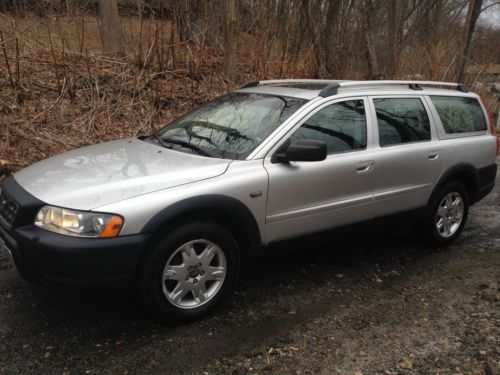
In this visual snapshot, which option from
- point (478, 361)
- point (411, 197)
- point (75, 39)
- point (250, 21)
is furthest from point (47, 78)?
point (478, 361)

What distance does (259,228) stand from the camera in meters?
3.36

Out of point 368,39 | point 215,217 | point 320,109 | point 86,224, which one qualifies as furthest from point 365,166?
point 368,39

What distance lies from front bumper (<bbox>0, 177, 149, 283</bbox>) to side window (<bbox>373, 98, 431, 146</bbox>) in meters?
2.39

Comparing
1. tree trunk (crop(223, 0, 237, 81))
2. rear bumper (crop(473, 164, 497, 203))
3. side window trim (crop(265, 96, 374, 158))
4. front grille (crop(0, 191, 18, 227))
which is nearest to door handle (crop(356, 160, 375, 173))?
side window trim (crop(265, 96, 374, 158))

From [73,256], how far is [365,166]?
2400mm

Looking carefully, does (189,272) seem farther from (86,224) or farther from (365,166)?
(365,166)

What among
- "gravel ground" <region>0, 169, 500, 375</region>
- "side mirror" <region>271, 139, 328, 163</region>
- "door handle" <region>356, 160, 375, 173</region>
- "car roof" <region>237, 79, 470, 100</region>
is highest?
"car roof" <region>237, 79, 470, 100</region>

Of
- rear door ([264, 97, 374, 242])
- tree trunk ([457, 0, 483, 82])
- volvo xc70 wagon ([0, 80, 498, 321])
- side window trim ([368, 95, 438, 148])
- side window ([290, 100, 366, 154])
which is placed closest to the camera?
volvo xc70 wagon ([0, 80, 498, 321])

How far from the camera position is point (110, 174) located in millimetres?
3096

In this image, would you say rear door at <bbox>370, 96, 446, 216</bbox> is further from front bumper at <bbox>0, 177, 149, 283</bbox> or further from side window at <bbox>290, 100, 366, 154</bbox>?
front bumper at <bbox>0, 177, 149, 283</bbox>

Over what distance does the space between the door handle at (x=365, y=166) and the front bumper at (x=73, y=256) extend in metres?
1.90

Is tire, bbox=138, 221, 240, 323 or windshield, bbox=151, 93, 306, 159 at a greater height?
windshield, bbox=151, 93, 306, 159

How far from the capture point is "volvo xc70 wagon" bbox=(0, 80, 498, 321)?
9.05 ft

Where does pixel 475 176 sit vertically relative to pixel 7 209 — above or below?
below
